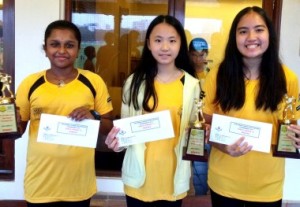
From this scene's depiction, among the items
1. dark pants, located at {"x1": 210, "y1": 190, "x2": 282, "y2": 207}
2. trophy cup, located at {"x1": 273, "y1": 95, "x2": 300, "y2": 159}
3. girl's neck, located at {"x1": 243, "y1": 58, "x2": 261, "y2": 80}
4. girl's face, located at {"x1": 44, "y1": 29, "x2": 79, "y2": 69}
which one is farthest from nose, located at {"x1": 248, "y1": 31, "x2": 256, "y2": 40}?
girl's face, located at {"x1": 44, "y1": 29, "x2": 79, "y2": 69}

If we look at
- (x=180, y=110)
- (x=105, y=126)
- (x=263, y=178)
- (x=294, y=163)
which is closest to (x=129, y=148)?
(x=105, y=126)

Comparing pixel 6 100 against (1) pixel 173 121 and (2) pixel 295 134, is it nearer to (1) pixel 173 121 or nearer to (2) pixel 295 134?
(1) pixel 173 121

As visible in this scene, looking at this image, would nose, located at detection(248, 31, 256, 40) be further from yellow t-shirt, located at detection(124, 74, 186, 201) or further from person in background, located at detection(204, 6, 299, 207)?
yellow t-shirt, located at detection(124, 74, 186, 201)

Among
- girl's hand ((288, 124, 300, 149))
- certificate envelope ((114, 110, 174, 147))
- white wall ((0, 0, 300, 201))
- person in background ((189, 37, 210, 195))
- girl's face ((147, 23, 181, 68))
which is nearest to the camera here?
girl's hand ((288, 124, 300, 149))

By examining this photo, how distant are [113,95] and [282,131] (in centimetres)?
190

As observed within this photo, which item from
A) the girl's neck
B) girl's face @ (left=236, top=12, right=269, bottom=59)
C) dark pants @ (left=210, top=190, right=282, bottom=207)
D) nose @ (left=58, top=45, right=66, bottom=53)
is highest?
girl's face @ (left=236, top=12, right=269, bottom=59)

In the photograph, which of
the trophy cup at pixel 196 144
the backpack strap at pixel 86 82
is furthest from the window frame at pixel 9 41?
the trophy cup at pixel 196 144

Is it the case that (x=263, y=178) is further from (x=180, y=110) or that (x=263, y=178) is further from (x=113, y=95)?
(x=113, y=95)

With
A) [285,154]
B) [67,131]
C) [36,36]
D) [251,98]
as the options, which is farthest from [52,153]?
[36,36]

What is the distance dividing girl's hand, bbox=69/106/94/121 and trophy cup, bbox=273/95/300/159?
904 mm

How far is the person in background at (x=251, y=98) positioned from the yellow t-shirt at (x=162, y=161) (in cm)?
21

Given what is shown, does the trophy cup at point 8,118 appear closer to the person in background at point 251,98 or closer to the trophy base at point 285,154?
the person in background at point 251,98

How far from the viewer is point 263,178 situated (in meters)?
1.65

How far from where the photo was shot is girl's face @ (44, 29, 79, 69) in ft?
5.84
